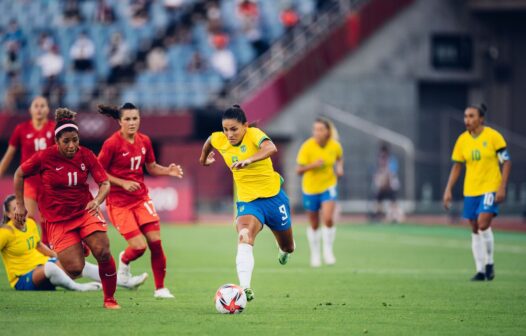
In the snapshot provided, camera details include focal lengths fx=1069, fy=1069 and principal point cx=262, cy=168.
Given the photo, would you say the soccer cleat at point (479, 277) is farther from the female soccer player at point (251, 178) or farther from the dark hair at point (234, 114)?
the dark hair at point (234, 114)

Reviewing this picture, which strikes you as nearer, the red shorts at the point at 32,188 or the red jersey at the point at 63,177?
the red jersey at the point at 63,177

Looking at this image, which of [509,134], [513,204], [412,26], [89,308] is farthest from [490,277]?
[412,26]

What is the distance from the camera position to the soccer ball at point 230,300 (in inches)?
456

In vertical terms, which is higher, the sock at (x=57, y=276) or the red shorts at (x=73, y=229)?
the red shorts at (x=73, y=229)

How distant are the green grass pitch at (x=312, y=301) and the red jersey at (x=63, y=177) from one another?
113 centimetres

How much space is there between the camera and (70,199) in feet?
40.1

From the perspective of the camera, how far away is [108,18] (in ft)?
134

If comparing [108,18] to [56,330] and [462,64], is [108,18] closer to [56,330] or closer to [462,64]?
[462,64]

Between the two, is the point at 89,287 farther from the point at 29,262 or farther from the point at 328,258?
the point at 328,258

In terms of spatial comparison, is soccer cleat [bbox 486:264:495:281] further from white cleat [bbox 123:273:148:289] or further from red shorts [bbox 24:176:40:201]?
red shorts [bbox 24:176:40:201]

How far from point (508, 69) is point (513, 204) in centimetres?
871

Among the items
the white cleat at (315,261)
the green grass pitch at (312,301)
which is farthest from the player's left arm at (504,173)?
the white cleat at (315,261)

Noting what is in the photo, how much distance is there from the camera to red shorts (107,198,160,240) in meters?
13.5

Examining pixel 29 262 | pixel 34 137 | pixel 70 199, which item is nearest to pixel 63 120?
pixel 70 199
